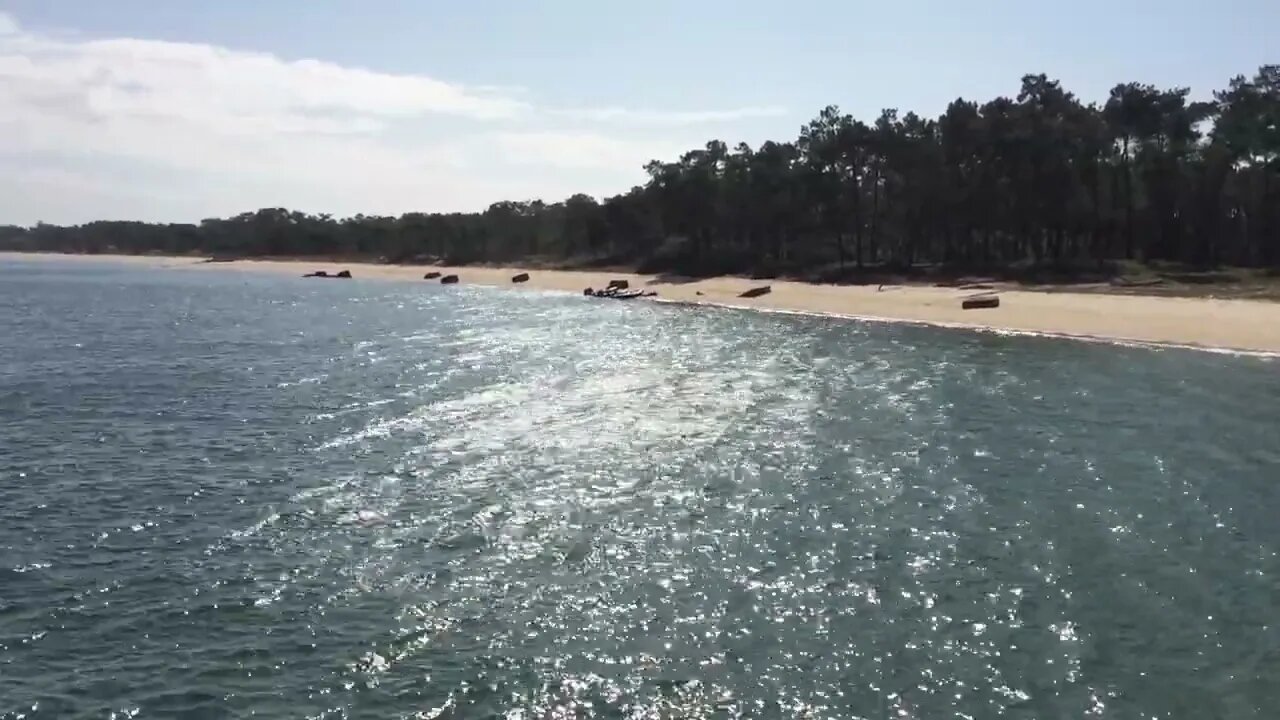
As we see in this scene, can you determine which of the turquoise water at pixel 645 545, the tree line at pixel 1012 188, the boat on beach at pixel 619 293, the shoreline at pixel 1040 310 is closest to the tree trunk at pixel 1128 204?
the tree line at pixel 1012 188

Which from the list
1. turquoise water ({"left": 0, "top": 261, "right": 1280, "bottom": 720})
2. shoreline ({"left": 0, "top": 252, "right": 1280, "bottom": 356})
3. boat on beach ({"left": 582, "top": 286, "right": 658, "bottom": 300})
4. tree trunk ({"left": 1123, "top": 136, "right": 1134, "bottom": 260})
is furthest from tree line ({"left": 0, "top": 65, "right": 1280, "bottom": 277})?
turquoise water ({"left": 0, "top": 261, "right": 1280, "bottom": 720})

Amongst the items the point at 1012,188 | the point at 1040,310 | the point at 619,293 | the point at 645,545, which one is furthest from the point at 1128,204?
the point at 645,545

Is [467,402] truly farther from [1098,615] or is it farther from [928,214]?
[928,214]

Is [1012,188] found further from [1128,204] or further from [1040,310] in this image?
[1040,310]

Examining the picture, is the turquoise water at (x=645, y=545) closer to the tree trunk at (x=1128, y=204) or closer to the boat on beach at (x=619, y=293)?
the boat on beach at (x=619, y=293)

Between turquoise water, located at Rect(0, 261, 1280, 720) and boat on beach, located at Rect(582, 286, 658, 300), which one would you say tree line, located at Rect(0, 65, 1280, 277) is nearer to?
boat on beach, located at Rect(582, 286, 658, 300)

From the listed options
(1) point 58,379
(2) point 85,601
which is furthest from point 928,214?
(2) point 85,601
